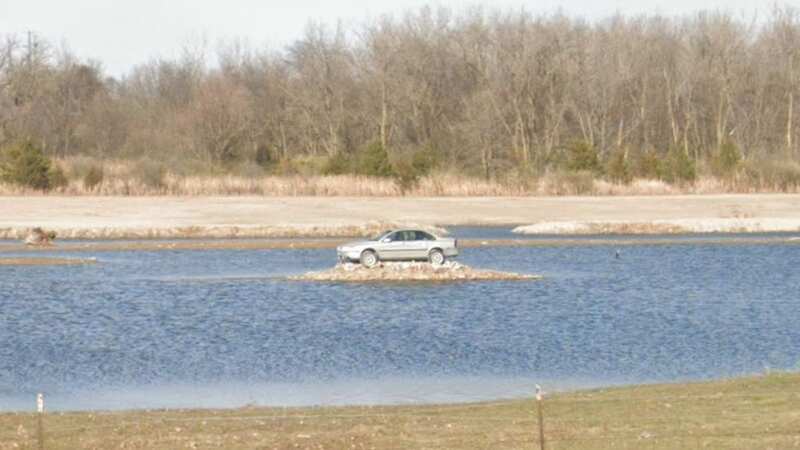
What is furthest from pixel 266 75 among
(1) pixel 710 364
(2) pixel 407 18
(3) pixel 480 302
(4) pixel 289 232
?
(1) pixel 710 364

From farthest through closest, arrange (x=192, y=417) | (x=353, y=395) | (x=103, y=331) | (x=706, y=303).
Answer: (x=706, y=303) < (x=103, y=331) < (x=353, y=395) < (x=192, y=417)

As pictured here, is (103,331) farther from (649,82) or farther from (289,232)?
(649,82)

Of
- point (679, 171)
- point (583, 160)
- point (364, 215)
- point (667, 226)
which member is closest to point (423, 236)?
point (364, 215)

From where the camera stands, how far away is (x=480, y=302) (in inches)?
2012

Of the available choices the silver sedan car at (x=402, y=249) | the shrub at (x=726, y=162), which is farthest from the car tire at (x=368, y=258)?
the shrub at (x=726, y=162)

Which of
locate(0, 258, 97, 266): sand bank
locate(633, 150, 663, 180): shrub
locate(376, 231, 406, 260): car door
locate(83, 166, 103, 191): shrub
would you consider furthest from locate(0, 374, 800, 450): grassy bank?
locate(633, 150, 663, 180): shrub

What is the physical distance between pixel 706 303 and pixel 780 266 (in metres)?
16.0

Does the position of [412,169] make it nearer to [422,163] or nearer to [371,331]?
[422,163]

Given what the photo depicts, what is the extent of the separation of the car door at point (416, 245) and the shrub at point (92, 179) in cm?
4696

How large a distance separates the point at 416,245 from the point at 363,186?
42911 mm

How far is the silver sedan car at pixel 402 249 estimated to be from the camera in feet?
193

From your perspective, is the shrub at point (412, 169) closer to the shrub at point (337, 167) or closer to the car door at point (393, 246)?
the shrub at point (337, 167)

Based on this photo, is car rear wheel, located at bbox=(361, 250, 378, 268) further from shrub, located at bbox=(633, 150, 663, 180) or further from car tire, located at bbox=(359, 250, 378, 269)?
shrub, located at bbox=(633, 150, 663, 180)

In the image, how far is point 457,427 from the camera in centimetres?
2353
